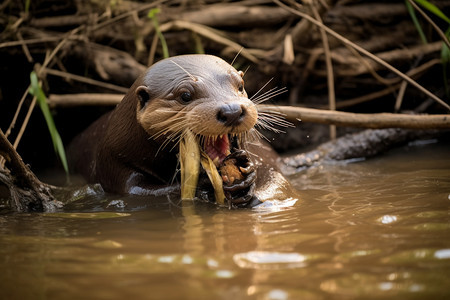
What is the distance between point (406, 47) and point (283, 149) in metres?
1.47

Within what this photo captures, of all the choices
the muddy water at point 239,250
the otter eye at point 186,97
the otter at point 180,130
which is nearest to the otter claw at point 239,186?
the otter at point 180,130

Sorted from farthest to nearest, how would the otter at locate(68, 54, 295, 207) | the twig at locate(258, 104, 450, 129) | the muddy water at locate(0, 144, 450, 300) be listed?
the twig at locate(258, 104, 450, 129) < the otter at locate(68, 54, 295, 207) < the muddy water at locate(0, 144, 450, 300)

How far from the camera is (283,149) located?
5.00m

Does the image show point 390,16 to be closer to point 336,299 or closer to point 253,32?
point 253,32

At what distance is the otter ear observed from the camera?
9.08ft

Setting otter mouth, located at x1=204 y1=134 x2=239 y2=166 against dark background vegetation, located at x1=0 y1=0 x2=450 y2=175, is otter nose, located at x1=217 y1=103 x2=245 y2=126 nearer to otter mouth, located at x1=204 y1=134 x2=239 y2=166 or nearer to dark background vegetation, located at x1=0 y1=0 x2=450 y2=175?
otter mouth, located at x1=204 y1=134 x2=239 y2=166

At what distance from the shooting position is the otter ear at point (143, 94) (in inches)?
109

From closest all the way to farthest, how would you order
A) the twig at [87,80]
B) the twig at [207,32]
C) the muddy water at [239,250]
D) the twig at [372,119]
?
the muddy water at [239,250] < the twig at [372,119] < the twig at [87,80] < the twig at [207,32]

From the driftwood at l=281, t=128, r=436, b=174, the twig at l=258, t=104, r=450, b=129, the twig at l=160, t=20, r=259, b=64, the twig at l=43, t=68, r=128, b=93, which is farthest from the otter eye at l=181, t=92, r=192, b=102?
the twig at l=160, t=20, r=259, b=64

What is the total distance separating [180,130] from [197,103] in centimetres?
18

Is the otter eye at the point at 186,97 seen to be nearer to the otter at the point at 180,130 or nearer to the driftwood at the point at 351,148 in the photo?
the otter at the point at 180,130

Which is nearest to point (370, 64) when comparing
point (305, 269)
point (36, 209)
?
point (36, 209)

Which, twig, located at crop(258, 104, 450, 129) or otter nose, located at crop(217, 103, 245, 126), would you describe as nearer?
otter nose, located at crop(217, 103, 245, 126)

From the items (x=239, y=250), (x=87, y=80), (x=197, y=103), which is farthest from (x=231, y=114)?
(x=87, y=80)
